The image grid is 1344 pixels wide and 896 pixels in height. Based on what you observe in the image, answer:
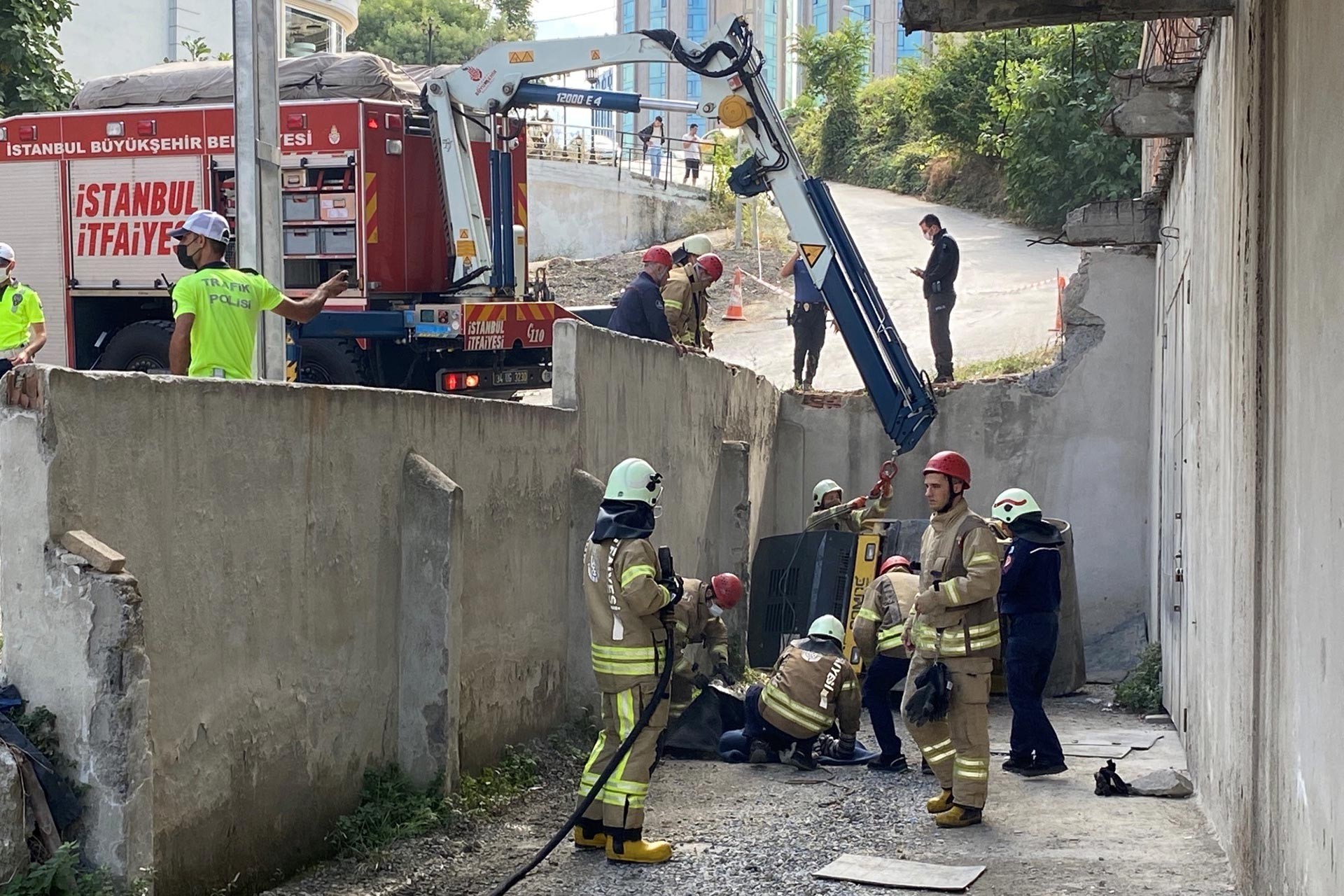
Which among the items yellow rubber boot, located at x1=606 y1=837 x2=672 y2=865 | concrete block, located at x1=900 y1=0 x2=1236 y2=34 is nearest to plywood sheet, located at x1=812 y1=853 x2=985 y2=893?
yellow rubber boot, located at x1=606 y1=837 x2=672 y2=865

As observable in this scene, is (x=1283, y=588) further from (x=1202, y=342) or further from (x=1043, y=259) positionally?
(x=1043, y=259)

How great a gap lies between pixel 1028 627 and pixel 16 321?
653 centimetres

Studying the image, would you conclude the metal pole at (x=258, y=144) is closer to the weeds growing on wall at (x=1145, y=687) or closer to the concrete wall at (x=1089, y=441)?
the weeds growing on wall at (x=1145, y=687)

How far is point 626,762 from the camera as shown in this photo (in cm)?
684

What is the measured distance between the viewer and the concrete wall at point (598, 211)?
34.7 m

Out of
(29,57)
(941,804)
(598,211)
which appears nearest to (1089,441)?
(941,804)

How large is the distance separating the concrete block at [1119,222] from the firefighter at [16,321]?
8.11 meters

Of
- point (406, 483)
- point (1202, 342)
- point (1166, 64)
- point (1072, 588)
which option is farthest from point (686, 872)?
→ point (1072, 588)

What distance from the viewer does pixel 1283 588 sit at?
16.6 ft

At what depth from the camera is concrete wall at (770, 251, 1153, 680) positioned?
47.3 ft

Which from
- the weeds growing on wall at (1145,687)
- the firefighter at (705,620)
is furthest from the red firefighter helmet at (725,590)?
the weeds growing on wall at (1145,687)

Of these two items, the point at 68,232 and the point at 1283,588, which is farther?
the point at 68,232

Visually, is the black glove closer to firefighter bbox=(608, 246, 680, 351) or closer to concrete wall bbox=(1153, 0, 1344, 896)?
concrete wall bbox=(1153, 0, 1344, 896)

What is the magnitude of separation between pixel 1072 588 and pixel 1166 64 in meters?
4.82
